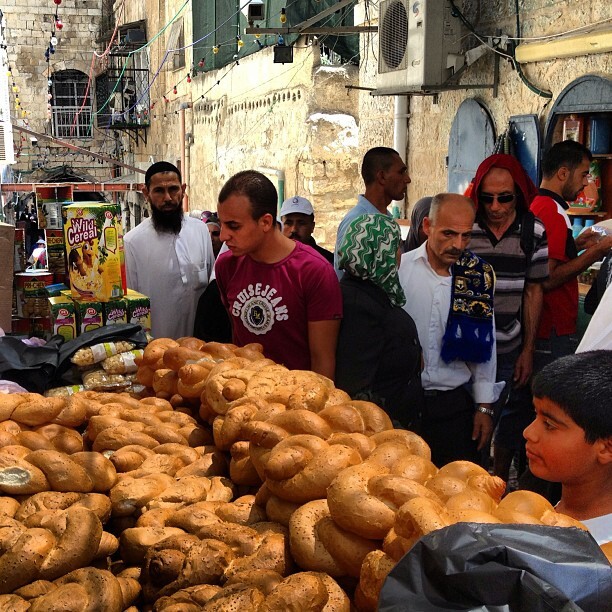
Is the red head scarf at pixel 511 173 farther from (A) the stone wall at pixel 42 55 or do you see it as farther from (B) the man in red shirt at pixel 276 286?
(A) the stone wall at pixel 42 55

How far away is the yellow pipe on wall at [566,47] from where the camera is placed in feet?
18.7

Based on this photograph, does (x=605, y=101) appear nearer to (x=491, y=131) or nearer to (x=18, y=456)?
(x=491, y=131)

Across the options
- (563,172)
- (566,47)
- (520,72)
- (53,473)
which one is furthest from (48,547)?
(520,72)

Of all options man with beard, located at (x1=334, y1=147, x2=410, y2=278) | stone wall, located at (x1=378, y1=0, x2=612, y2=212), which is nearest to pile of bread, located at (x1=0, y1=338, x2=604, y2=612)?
man with beard, located at (x1=334, y1=147, x2=410, y2=278)

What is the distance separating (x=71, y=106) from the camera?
102 ft

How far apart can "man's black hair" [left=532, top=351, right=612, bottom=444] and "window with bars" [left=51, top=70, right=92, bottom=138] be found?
3112 centimetres

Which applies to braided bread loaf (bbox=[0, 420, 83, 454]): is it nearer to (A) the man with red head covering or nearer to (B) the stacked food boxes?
(B) the stacked food boxes

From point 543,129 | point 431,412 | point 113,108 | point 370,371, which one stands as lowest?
point 431,412

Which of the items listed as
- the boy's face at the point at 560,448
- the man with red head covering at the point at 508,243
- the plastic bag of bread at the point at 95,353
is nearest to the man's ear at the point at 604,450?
the boy's face at the point at 560,448

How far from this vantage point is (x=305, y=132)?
13.0 m

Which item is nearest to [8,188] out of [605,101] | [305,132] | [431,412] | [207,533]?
[305,132]

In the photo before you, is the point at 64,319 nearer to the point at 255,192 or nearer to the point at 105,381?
the point at 105,381

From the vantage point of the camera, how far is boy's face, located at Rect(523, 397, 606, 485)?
1.70m

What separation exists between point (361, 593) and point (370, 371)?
1.61 metres
